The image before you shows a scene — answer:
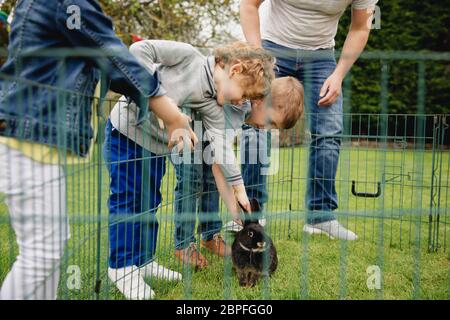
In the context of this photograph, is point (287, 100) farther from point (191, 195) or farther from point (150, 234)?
point (150, 234)

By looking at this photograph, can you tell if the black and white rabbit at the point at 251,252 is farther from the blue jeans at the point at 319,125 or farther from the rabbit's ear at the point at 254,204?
the blue jeans at the point at 319,125

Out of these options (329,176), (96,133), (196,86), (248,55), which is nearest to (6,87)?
(96,133)

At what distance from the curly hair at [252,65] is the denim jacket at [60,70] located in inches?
20.5

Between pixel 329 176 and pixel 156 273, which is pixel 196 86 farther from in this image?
pixel 329 176

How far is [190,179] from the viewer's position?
1988 mm

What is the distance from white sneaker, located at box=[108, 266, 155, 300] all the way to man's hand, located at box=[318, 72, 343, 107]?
1228 millimetres

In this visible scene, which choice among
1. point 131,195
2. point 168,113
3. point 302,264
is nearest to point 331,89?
point 302,264

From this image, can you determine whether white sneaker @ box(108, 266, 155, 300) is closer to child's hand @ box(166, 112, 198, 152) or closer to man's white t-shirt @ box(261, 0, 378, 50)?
child's hand @ box(166, 112, 198, 152)

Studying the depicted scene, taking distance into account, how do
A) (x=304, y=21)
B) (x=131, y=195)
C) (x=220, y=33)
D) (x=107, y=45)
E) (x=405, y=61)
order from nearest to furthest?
(x=107, y=45) < (x=131, y=195) < (x=304, y=21) < (x=405, y=61) < (x=220, y=33)

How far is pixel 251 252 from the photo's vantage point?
191 cm

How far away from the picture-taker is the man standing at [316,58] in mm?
2332

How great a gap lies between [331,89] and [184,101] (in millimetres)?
895

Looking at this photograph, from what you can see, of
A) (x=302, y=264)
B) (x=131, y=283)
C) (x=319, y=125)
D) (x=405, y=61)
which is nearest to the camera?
(x=131, y=283)

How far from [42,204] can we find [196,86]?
2.41 ft
